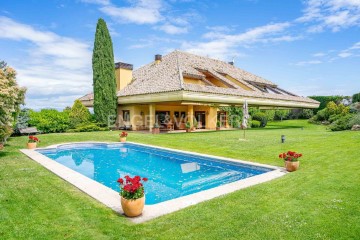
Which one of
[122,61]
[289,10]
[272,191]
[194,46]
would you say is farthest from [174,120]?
[272,191]

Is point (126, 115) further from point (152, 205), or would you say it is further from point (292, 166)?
point (152, 205)

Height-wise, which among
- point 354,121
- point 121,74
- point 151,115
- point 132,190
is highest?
point 121,74

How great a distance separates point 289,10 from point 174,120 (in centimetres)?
1746

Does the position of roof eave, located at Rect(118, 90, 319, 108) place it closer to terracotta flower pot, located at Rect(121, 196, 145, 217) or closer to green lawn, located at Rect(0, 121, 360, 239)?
green lawn, located at Rect(0, 121, 360, 239)

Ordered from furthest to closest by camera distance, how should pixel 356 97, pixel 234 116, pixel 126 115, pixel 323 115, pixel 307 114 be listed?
1. pixel 307 114
2. pixel 323 115
3. pixel 356 97
4. pixel 234 116
5. pixel 126 115

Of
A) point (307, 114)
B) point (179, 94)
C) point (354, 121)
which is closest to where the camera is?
point (179, 94)

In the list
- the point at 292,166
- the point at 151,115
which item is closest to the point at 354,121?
the point at 292,166

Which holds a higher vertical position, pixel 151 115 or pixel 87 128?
pixel 151 115

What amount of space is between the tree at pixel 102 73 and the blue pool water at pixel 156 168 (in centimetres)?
1002

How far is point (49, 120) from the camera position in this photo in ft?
78.1

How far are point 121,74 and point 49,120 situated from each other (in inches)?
371

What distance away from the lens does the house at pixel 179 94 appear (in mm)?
22683

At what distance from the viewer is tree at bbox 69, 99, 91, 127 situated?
25.5 meters

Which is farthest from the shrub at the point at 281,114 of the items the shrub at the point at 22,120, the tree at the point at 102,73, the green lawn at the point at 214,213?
the shrub at the point at 22,120
